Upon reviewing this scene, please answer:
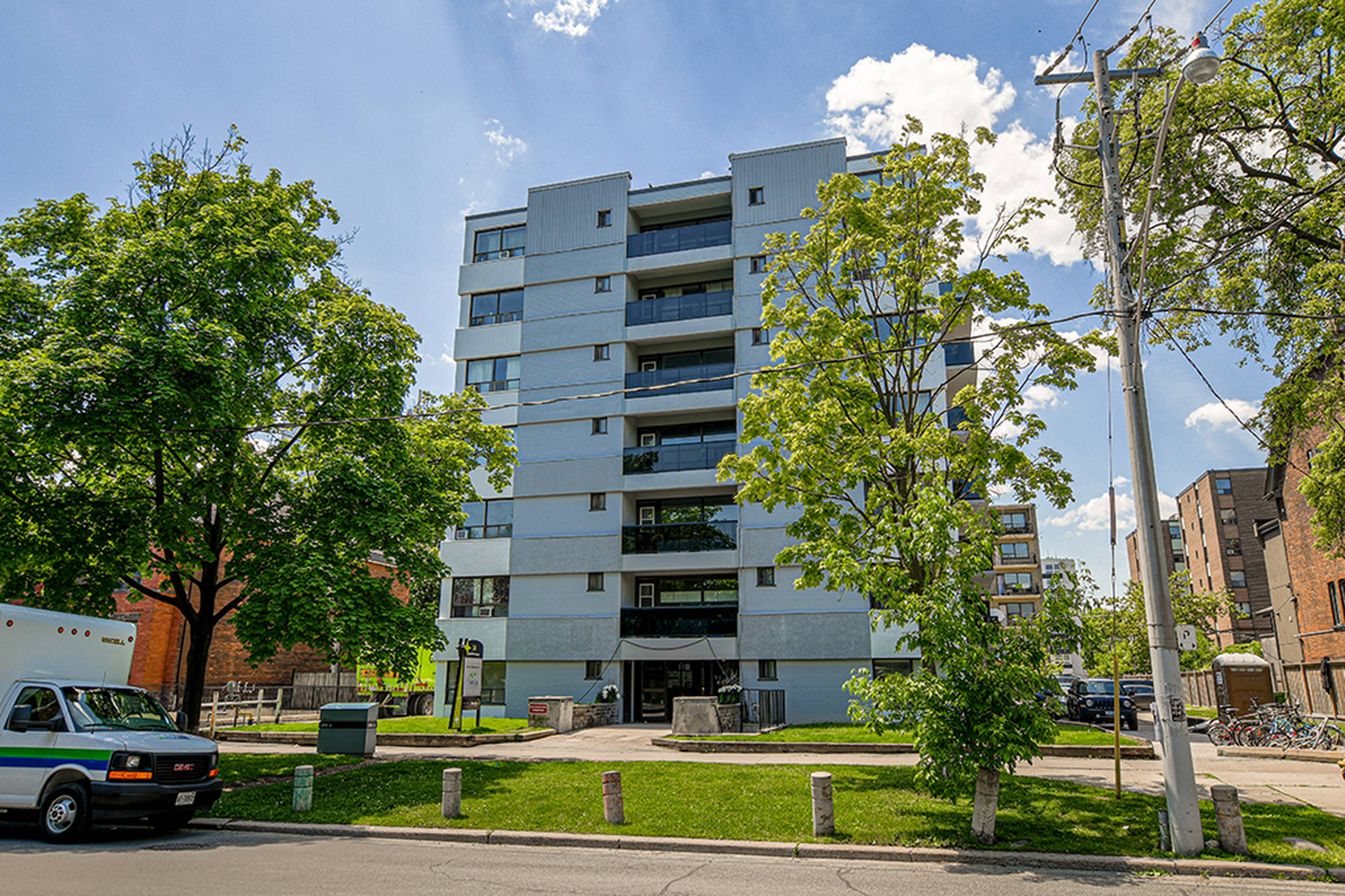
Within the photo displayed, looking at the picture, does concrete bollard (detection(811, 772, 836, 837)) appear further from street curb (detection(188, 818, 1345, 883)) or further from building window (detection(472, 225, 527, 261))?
building window (detection(472, 225, 527, 261))

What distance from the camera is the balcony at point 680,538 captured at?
3019 centimetres

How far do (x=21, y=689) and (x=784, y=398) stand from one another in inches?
512

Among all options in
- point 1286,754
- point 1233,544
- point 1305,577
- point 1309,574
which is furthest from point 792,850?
point 1233,544

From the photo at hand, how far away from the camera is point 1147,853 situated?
9367 millimetres

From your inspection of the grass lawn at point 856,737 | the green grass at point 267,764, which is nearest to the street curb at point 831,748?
the grass lawn at point 856,737

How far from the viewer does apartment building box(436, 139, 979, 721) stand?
29.4 m

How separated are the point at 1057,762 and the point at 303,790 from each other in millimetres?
14437

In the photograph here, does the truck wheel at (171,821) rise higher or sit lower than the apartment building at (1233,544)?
lower

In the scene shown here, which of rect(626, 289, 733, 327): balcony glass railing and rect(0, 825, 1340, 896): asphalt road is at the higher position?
rect(626, 289, 733, 327): balcony glass railing

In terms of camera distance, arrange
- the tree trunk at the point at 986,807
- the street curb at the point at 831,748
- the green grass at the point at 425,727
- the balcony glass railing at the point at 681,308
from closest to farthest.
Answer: the tree trunk at the point at 986,807 → the street curb at the point at 831,748 → the green grass at the point at 425,727 → the balcony glass railing at the point at 681,308

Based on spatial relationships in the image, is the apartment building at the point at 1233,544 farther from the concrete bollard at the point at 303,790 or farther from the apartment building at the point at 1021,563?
the concrete bollard at the point at 303,790

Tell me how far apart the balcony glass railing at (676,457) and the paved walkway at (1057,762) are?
10.8 m

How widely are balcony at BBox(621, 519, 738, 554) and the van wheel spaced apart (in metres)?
21.3

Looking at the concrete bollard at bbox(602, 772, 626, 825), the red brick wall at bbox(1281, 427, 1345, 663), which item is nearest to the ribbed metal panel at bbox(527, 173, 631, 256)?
the concrete bollard at bbox(602, 772, 626, 825)
